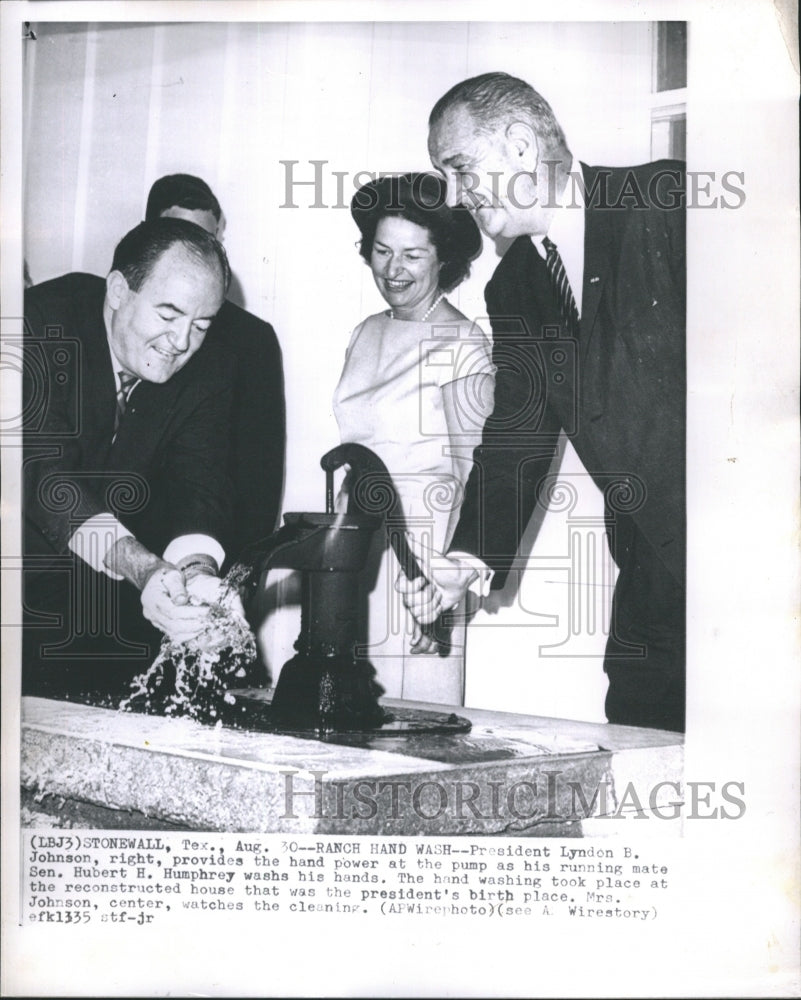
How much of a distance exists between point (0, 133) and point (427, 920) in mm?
1069

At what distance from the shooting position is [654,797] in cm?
135

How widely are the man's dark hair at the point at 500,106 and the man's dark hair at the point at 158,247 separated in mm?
305

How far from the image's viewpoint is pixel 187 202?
1.43 m

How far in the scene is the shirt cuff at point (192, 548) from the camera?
1.42 metres

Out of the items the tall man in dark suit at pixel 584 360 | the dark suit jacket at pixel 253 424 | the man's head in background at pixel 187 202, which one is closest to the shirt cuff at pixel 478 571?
the tall man in dark suit at pixel 584 360

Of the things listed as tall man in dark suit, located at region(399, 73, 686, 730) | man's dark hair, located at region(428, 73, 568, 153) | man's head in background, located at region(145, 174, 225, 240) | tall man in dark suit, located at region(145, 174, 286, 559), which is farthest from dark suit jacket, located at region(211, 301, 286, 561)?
man's dark hair, located at region(428, 73, 568, 153)

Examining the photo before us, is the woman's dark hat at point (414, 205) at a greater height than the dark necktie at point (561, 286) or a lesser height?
greater

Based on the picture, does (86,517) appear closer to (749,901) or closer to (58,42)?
(58,42)

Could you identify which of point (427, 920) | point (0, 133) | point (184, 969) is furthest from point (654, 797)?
point (0, 133)

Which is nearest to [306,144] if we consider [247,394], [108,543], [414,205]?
[414,205]

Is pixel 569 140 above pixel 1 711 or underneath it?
above

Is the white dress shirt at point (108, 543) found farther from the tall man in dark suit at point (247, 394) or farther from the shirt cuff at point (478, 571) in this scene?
the shirt cuff at point (478, 571)

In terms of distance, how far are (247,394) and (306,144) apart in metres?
0.31

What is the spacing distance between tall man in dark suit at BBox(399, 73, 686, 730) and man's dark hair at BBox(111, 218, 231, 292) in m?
0.29
